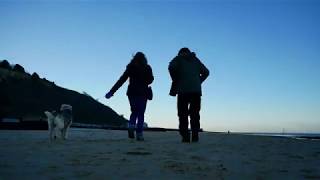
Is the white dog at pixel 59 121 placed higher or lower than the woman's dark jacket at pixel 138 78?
lower

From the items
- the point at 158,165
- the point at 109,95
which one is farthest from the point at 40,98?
the point at 158,165

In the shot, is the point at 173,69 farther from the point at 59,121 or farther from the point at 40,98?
the point at 40,98

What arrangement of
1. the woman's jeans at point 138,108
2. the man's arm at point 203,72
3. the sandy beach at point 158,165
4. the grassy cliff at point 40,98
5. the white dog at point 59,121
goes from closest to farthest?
the sandy beach at point 158,165
the man's arm at point 203,72
the woman's jeans at point 138,108
the white dog at point 59,121
the grassy cliff at point 40,98

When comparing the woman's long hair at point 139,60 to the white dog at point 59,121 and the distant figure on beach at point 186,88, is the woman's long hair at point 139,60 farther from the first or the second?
the white dog at point 59,121

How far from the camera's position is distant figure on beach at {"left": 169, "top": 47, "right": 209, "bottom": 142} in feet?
33.2

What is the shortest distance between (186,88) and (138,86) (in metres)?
1.50

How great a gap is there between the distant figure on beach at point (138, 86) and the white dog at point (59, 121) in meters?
1.57

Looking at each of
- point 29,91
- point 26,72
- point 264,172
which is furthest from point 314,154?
point 26,72

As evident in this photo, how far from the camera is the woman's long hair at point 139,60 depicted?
11281 mm

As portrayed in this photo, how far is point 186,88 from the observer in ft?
33.2

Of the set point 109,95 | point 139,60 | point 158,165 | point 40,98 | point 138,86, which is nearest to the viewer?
point 158,165

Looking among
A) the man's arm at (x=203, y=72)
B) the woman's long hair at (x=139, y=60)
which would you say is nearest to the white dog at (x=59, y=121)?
the woman's long hair at (x=139, y=60)

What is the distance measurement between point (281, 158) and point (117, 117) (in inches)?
4051

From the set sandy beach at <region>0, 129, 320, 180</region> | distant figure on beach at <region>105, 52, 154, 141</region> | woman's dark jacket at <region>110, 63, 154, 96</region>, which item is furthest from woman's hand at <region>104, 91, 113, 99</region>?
sandy beach at <region>0, 129, 320, 180</region>
